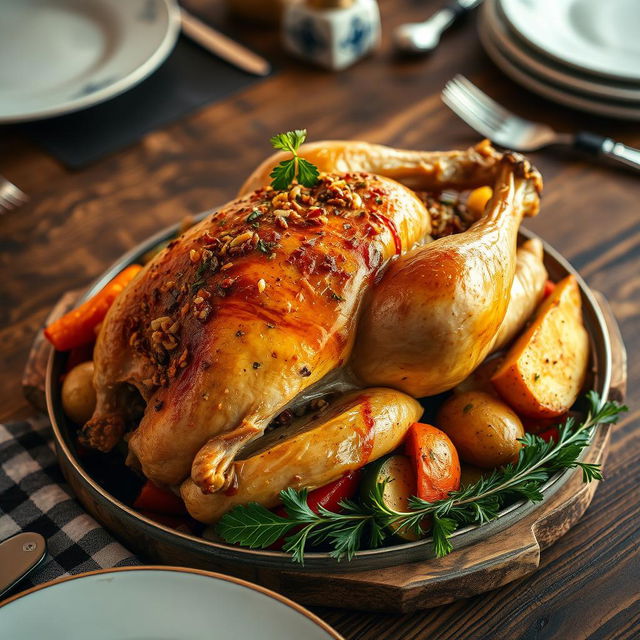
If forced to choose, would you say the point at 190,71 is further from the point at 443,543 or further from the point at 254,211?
the point at 443,543

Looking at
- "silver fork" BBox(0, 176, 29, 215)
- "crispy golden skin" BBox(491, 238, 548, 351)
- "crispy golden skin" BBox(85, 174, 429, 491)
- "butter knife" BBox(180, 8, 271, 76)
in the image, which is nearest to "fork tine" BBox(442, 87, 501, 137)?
"butter knife" BBox(180, 8, 271, 76)

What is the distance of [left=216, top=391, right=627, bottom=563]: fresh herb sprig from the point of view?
1341 millimetres

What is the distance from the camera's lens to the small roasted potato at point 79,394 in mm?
1656

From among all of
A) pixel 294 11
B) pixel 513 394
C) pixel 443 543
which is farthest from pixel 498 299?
pixel 294 11

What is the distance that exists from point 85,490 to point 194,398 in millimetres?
393

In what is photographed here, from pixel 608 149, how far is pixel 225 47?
58.9 inches

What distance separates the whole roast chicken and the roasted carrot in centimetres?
25

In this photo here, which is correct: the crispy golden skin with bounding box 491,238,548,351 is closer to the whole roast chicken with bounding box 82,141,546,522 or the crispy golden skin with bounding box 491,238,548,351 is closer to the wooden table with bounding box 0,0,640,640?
the whole roast chicken with bounding box 82,141,546,522

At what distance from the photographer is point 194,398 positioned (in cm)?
134

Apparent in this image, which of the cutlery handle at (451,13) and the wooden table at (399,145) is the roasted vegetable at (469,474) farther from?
the cutlery handle at (451,13)

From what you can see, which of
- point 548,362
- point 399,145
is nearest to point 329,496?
point 548,362

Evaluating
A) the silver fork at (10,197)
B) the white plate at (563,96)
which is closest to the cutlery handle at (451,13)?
the white plate at (563,96)

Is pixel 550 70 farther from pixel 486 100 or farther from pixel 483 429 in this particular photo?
pixel 483 429

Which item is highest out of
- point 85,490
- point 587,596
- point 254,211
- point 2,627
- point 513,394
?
point 254,211
